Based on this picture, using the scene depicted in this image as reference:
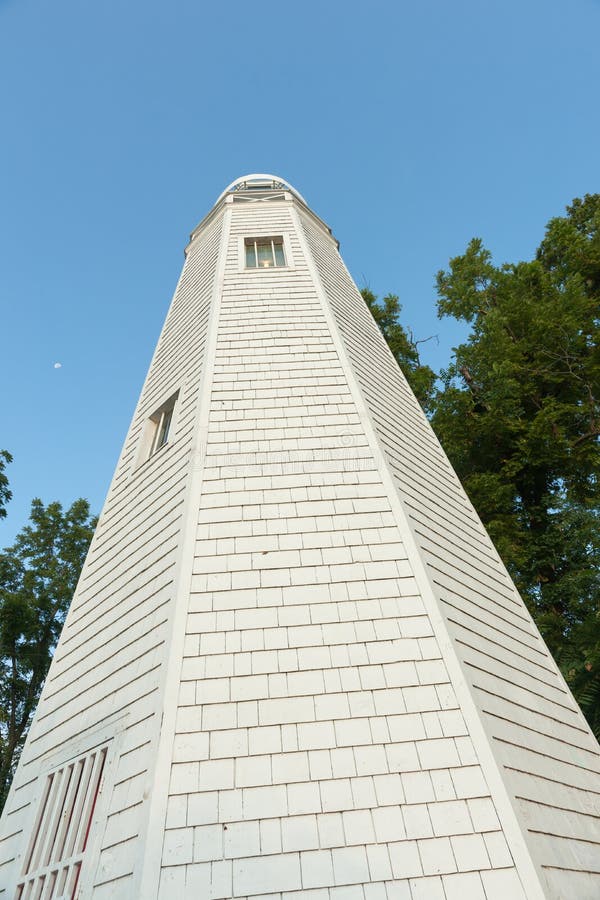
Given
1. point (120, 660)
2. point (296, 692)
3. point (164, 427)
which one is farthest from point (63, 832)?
point (164, 427)

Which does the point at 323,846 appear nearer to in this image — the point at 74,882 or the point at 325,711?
the point at 325,711

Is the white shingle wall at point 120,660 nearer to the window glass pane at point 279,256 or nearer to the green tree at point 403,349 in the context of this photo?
the window glass pane at point 279,256

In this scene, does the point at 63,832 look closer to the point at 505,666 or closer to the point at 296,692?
the point at 296,692

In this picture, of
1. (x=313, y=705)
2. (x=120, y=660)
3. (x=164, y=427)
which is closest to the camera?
(x=313, y=705)

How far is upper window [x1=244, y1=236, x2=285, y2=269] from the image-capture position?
9.35m

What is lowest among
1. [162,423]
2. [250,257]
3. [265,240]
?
[162,423]

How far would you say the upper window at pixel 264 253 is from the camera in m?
9.35

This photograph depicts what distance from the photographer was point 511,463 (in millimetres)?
14203

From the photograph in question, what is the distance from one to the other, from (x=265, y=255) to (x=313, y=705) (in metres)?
7.50

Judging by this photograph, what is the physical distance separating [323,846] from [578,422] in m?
13.6

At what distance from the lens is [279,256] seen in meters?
9.56

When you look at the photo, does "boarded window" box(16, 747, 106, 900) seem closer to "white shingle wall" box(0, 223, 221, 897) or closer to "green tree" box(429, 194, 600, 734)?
"white shingle wall" box(0, 223, 221, 897)

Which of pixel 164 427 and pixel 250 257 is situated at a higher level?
pixel 250 257

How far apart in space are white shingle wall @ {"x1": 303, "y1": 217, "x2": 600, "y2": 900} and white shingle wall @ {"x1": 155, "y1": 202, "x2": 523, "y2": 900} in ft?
1.13
